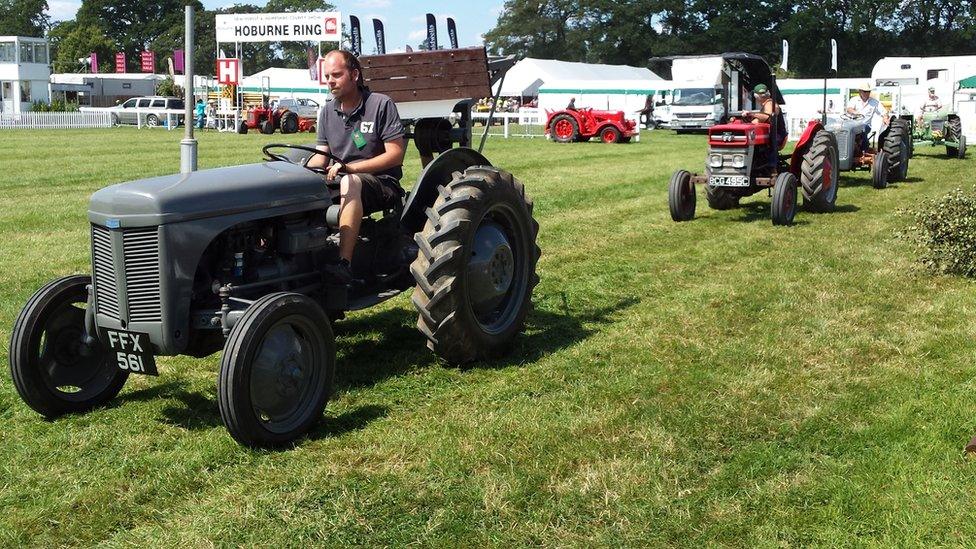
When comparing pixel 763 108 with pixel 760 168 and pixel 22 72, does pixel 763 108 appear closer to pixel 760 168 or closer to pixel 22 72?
pixel 760 168

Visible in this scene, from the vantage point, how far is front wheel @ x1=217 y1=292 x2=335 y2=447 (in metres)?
4.00

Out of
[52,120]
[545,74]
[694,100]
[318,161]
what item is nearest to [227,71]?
[52,120]

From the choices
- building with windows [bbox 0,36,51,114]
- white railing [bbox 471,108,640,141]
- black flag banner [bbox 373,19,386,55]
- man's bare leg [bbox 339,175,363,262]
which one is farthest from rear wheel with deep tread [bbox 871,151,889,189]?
building with windows [bbox 0,36,51,114]

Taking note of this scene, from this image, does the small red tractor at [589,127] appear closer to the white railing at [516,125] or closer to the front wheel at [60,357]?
the white railing at [516,125]

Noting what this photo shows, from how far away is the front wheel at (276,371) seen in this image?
157 inches

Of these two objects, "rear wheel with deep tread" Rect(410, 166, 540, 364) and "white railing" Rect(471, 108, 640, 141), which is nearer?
"rear wheel with deep tread" Rect(410, 166, 540, 364)

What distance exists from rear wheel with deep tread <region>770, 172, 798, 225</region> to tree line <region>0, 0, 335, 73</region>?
106 meters

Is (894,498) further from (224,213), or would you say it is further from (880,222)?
(880,222)

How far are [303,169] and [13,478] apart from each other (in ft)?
6.40

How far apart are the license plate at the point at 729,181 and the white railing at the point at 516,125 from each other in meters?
19.8

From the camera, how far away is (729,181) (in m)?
11.2

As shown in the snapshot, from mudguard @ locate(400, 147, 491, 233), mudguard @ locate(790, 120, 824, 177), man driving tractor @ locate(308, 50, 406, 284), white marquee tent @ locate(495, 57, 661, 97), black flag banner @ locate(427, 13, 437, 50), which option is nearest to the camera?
man driving tractor @ locate(308, 50, 406, 284)

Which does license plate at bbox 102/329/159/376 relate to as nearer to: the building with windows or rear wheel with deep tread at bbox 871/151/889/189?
rear wheel with deep tread at bbox 871/151/889/189

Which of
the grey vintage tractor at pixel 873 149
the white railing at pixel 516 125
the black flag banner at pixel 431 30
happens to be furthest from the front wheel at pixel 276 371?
the white railing at pixel 516 125
